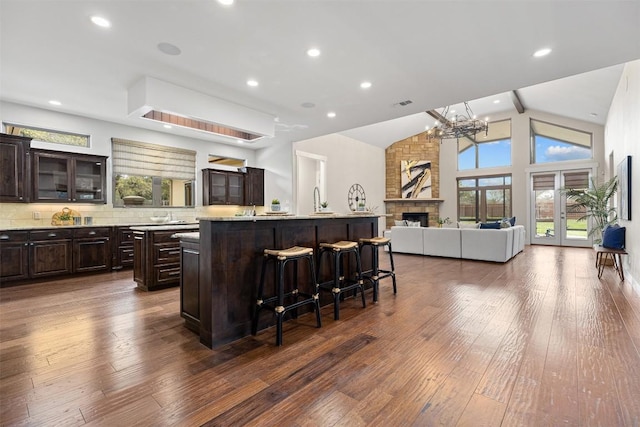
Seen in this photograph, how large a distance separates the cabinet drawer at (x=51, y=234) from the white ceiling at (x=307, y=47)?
206 cm

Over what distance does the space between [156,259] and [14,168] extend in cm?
278

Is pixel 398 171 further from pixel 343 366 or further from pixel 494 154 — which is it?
pixel 343 366

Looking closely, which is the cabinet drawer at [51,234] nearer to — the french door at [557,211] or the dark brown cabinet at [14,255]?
the dark brown cabinet at [14,255]

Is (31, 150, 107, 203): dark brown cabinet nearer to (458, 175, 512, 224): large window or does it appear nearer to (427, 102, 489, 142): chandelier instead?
(427, 102, 489, 142): chandelier

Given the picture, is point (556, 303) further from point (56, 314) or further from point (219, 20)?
point (56, 314)

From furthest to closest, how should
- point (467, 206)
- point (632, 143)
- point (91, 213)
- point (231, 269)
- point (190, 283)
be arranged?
point (467, 206) → point (91, 213) → point (632, 143) → point (190, 283) → point (231, 269)

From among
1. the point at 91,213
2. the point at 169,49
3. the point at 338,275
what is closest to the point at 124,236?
the point at 91,213

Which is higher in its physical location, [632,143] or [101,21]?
[101,21]

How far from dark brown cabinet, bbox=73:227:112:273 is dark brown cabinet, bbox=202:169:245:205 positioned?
82.9 inches

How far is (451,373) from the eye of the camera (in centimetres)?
200

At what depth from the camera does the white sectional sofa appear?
240 inches

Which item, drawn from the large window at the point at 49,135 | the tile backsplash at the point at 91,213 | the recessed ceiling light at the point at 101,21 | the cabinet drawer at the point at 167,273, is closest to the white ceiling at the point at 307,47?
the recessed ceiling light at the point at 101,21

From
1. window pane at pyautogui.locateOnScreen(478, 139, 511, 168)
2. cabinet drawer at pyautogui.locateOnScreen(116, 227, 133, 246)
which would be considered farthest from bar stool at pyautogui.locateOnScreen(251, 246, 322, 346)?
window pane at pyautogui.locateOnScreen(478, 139, 511, 168)

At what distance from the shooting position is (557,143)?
9469mm
